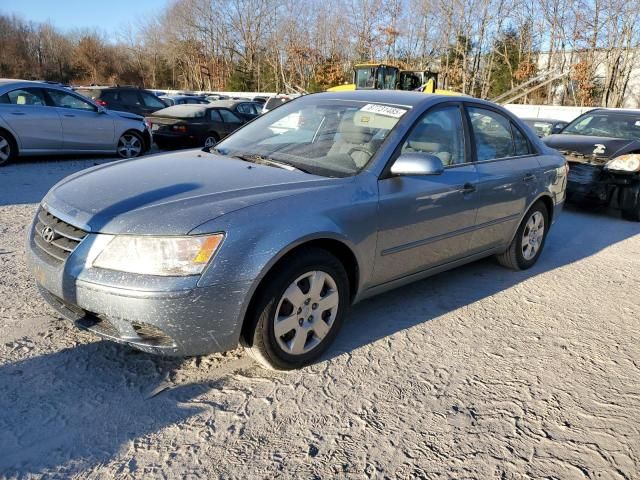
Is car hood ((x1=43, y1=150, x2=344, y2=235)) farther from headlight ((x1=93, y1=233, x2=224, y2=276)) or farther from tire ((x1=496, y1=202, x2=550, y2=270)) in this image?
tire ((x1=496, y1=202, x2=550, y2=270))

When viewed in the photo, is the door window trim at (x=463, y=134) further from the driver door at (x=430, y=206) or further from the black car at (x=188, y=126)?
the black car at (x=188, y=126)

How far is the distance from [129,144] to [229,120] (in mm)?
3399

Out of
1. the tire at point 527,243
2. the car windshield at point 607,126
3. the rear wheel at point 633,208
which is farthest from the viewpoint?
the car windshield at point 607,126

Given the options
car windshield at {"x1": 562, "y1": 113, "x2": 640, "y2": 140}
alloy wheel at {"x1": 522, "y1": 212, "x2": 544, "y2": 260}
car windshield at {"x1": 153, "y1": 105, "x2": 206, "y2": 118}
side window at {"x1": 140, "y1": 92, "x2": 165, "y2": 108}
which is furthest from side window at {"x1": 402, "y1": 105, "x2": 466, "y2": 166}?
side window at {"x1": 140, "y1": 92, "x2": 165, "y2": 108}

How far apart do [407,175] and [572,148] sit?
5.47 metres

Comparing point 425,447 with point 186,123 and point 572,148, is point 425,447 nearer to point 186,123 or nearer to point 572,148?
point 572,148

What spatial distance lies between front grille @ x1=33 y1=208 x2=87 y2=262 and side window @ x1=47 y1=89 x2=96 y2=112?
304 inches

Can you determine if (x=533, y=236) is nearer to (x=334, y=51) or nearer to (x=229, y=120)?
(x=229, y=120)

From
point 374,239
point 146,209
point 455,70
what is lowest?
point 374,239

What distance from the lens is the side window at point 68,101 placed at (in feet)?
31.6

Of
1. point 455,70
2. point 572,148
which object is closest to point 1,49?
point 455,70

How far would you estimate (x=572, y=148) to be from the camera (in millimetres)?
7691

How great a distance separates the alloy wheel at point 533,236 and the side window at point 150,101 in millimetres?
14522

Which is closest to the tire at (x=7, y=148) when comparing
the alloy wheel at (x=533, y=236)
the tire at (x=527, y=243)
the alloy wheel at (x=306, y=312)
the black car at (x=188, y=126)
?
the black car at (x=188, y=126)
